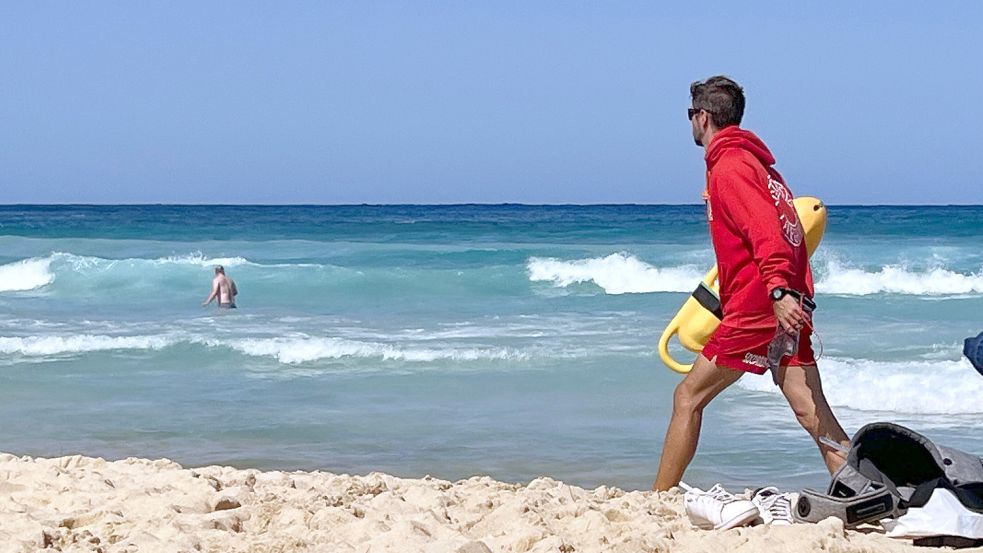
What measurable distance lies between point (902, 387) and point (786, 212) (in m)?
5.39

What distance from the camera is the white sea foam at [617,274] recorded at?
77.8 ft

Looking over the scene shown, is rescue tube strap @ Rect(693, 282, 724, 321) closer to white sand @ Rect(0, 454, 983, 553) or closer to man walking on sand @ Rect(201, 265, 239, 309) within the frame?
white sand @ Rect(0, 454, 983, 553)

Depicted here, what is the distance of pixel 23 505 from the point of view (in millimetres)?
4719

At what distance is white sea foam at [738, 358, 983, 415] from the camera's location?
28.9 ft

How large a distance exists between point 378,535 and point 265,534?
1.24 ft

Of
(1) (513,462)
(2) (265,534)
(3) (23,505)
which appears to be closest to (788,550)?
(2) (265,534)

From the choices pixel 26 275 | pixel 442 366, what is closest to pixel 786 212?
pixel 442 366

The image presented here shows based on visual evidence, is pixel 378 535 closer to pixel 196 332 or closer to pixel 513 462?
pixel 513 462

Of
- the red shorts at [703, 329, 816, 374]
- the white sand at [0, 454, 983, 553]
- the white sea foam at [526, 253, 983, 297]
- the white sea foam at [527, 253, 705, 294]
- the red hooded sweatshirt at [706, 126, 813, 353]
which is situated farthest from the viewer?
the white sea foam at [527, 253, 705, 294]

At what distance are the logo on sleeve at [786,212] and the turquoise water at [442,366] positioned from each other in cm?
247

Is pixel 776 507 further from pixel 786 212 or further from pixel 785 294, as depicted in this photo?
pixel 786 212

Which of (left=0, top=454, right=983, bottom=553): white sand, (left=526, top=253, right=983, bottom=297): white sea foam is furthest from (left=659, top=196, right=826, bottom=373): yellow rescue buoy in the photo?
(left=526, top=253, right=983, bottom=297): white sea foam

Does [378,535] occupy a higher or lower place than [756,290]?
lower

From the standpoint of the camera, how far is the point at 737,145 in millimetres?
4527
